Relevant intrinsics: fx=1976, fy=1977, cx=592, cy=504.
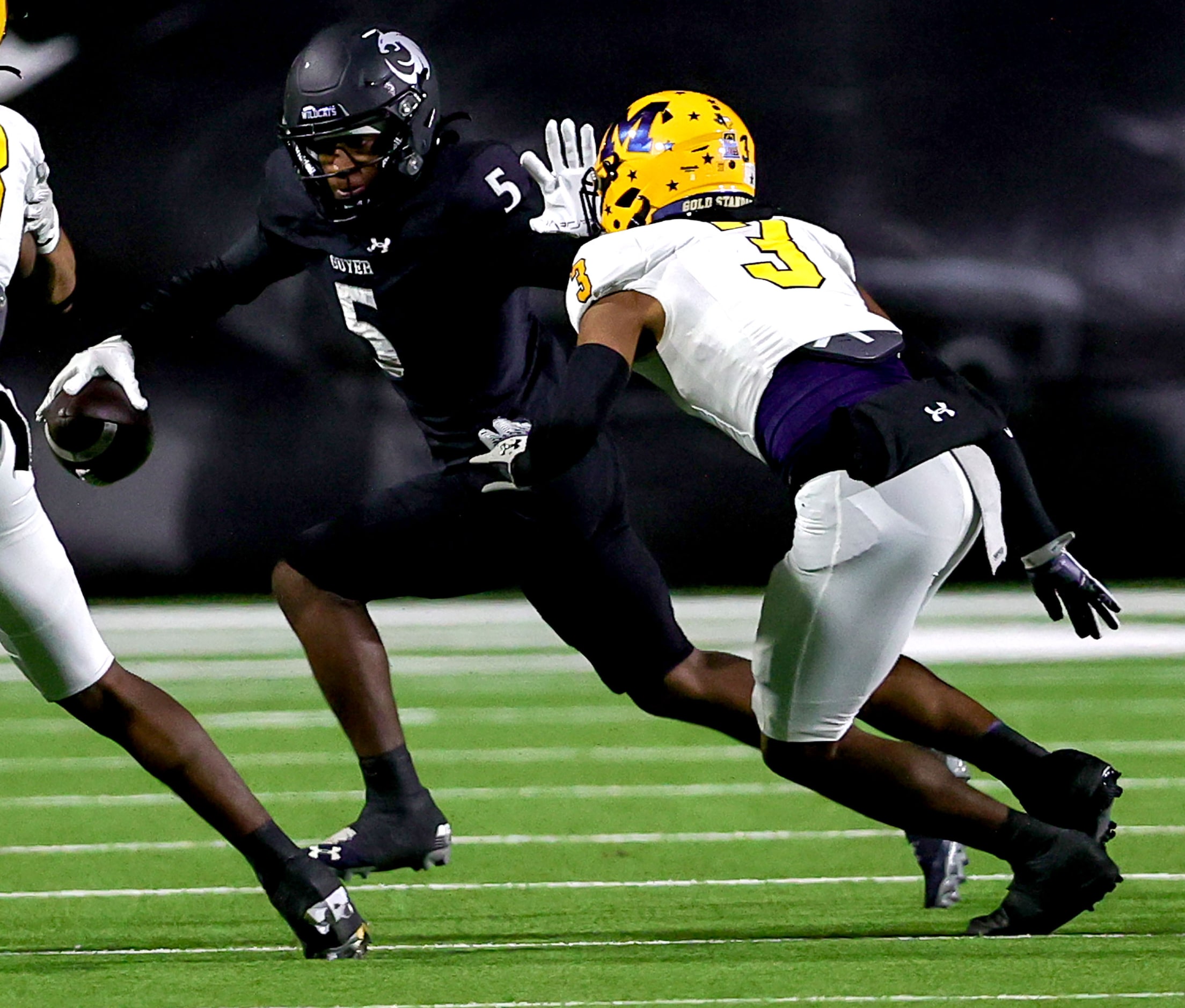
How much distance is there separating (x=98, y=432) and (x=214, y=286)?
436mm

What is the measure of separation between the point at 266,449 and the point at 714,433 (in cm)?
162

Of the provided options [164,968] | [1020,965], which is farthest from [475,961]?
[1020,965]

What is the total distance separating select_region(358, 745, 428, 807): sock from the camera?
3.40 m

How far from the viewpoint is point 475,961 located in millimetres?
2812

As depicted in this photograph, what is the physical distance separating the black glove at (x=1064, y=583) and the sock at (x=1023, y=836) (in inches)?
11.3

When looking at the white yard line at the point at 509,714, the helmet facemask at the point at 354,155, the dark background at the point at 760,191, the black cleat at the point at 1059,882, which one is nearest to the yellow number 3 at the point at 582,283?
the helmet facemask at the point at 354,155

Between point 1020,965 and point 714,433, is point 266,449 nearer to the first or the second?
point 714,433

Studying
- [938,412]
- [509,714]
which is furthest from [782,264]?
[509,714]

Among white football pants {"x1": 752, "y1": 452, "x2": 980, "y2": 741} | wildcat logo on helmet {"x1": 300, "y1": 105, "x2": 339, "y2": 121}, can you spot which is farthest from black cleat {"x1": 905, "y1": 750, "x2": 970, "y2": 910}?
Result: wildcat logo on helmet {"x1": 300, "y1": 105, "x2": 339, "y2": 121}

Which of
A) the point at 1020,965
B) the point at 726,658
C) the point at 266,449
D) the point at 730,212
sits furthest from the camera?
the point at 266,449

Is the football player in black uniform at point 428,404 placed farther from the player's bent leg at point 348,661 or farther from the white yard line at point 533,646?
the white yard line at point 533,646

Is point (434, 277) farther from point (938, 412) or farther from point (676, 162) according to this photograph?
point (938, 412)

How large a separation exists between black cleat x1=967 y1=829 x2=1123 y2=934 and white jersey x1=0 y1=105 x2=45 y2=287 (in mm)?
1772

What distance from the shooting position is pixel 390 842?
11.0 ft
